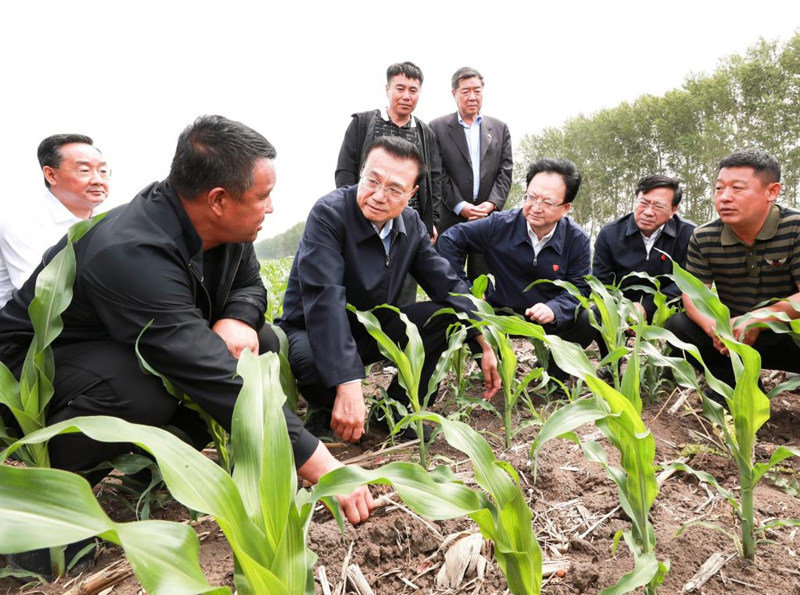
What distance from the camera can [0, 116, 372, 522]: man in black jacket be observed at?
1587mm

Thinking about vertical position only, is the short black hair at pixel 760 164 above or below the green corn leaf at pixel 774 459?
above

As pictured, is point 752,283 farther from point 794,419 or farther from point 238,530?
point 238,530

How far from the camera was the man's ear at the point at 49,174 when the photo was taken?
10.3 ft

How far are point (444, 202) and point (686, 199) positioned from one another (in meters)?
23.3

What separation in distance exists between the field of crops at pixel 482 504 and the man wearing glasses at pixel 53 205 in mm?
1543

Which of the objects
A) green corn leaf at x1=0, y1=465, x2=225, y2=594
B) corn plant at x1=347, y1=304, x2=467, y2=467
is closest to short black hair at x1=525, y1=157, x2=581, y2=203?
corn plant at x1=347, y1=304, x2=467, y2=467

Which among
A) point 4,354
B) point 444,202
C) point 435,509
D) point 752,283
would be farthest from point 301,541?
point 444,202

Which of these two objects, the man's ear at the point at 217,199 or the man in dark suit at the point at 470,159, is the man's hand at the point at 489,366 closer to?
the man's ear at the point at 217,199

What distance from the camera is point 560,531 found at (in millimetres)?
1712

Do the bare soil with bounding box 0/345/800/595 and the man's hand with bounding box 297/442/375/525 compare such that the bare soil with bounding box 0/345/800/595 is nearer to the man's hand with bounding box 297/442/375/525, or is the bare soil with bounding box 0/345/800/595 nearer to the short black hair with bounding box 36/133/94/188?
the man's hand with bounding box 297/442/375/525

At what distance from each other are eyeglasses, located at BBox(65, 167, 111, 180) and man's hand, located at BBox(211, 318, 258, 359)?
69.7 inches

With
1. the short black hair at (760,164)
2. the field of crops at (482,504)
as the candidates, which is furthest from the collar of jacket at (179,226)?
the short black hair at (760,164)

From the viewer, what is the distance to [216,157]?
170 cm

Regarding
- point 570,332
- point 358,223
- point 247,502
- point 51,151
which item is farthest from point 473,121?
point 247,502
